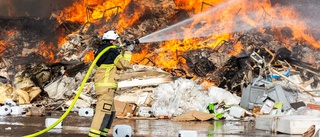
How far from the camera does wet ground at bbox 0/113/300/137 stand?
343 inches

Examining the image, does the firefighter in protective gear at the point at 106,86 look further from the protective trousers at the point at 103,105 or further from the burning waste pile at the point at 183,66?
the burning waste pile at the point at 183,66

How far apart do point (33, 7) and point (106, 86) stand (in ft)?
56.7

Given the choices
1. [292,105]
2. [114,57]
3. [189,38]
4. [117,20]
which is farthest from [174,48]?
[114,57]

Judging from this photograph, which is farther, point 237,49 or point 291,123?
point 237,49

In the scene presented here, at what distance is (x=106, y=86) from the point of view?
7.20 m

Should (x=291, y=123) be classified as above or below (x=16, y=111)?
below

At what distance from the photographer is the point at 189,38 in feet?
63.1

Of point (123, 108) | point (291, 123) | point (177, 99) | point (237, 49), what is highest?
point (237, 49)

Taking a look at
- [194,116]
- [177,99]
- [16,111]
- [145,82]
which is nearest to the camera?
[194,116]

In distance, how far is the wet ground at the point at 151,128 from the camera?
28.6 feet

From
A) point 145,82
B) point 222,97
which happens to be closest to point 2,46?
point 145,82

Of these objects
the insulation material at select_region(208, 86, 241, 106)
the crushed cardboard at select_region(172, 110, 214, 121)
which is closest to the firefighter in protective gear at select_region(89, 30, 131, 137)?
the crushed cardboard at select_region(172, 110, 214, 121)

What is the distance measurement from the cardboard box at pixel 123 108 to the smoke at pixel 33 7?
11770 millimetres

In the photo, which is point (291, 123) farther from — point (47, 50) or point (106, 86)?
point (47, 50)
